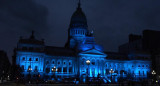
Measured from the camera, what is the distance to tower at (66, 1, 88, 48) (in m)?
122

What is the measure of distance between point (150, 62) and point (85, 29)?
4190 cm

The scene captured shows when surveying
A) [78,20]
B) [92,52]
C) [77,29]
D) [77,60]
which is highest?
[78,20]

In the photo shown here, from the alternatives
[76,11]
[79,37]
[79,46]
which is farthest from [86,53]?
[76,11]

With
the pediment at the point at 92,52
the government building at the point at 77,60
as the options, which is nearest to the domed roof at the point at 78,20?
the government building at the point at 77,60

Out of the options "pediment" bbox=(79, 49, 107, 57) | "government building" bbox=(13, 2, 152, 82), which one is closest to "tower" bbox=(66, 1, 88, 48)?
"government building" bbox=(13, 2, 152, 82)

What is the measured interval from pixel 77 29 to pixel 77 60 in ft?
92.4

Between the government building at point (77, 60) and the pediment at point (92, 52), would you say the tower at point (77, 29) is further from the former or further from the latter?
the pediment at point (92, 52)

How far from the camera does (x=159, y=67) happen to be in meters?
115

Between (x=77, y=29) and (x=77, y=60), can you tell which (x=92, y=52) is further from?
(x=77, y=29)

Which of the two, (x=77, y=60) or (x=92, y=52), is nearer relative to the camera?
(x=77, y=60)

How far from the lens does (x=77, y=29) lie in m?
124

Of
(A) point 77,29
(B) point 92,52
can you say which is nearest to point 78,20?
(A) point 77,29

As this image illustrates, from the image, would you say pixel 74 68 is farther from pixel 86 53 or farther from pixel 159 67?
pixel 159 67

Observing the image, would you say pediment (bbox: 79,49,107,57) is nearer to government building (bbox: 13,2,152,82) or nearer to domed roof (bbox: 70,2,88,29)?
government building (bbox: 13,2,152,82)
